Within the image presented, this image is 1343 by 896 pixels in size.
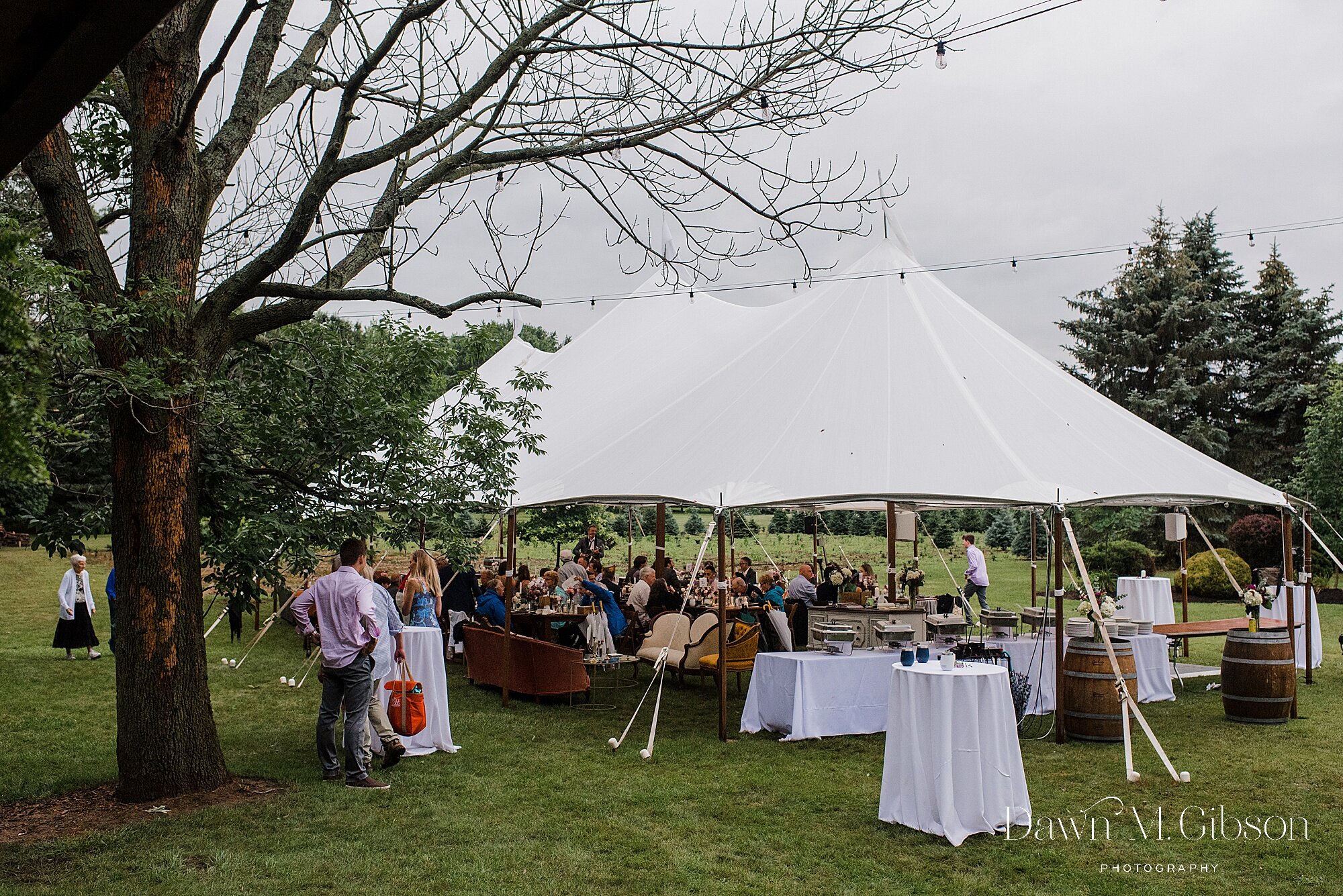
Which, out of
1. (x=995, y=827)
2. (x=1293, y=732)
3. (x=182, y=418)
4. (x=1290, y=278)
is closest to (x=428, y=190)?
(x=182, y=418)

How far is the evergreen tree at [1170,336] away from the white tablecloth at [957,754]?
78.9 feet

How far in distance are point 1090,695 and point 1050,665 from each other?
147 cm

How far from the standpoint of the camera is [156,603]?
19.6ft

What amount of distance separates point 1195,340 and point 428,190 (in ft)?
86.1

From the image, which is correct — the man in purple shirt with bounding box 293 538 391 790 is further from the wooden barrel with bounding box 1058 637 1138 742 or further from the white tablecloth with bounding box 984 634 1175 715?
the white tablecloth with bounding box 984 634 1175 715

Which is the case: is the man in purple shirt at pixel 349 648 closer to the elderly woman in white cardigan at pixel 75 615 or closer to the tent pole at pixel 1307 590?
the elderly woman in white cardigan at pixel 75 615

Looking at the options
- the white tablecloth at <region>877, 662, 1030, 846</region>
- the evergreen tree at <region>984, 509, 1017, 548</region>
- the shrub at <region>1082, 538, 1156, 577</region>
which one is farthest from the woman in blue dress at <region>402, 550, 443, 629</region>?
the evergreen tree at <region>984, 509, 1017, 548</region>

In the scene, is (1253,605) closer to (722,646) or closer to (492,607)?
(722,646)

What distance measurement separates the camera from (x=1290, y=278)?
93.8 ft

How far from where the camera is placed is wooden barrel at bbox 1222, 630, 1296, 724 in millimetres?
8836

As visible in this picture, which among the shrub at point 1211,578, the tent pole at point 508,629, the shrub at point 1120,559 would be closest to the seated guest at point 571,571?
the tent pole at point 508,629

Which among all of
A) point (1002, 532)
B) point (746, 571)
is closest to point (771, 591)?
point (746, 571)

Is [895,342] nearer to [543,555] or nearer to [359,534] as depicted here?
[359,534]

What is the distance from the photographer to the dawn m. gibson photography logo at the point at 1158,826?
5723mm
